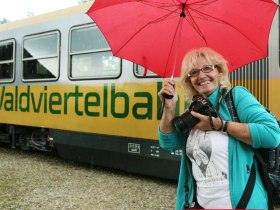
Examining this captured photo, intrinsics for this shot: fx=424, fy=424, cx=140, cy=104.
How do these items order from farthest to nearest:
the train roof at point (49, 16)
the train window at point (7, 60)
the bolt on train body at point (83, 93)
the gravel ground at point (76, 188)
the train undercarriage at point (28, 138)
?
the train window at point (7, 60) < the train undercarriage at point (28, 138) < the train roof at point (49, 16) < the bolt on train body at point (83, 93) < the gravel ground at point (76, 188)

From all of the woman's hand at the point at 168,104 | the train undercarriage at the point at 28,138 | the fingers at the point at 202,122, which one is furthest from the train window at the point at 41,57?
the fingers at the point at 202,122

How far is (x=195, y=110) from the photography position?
1.94 m

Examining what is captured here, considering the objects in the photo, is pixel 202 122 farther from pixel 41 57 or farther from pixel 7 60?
pixel 7 60

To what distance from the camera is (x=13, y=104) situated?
8547 mm

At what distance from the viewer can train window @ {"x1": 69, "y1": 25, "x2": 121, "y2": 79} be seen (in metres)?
6.52

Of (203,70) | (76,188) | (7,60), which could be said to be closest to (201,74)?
(203,70)

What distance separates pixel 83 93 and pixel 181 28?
4.52m

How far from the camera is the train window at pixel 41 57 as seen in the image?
24.7ft

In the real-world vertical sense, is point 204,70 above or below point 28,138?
above

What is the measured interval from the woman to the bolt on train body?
306 centimetres

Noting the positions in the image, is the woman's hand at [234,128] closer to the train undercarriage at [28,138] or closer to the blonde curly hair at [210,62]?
the blonde curly hair at [210,62]

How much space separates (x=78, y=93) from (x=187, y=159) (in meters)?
5.09

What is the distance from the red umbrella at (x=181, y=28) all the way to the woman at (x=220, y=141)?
441mm

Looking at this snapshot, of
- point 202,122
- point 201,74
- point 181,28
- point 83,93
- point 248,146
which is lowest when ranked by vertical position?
point 248,146
